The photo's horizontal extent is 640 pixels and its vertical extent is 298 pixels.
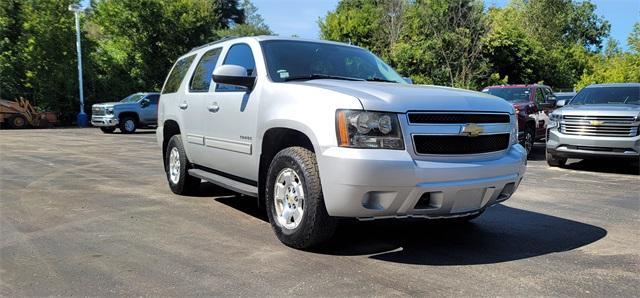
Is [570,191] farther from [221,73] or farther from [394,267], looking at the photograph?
[221,73]

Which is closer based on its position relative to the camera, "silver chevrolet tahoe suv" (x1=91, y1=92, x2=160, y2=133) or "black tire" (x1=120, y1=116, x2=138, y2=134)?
"silver chevrolet tahoe suv" (x1=91, y1=92, x2=160, y2=133)

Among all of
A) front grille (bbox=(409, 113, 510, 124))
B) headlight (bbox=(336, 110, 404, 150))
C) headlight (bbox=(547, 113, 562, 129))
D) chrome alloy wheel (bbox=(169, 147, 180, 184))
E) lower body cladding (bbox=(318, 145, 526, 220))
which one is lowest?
chrome alloy wheel (bbox=(169, 147, 180, 184))

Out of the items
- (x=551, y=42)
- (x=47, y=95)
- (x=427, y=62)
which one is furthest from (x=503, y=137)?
(x=551, y=42)

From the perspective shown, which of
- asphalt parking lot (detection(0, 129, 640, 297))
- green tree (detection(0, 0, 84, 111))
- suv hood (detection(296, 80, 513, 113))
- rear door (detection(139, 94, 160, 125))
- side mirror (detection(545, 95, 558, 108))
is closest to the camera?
asphalt parking lot (detection(0, 129, 640, 297))

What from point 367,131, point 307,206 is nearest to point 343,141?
point 367,131

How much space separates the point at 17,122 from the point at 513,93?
23.2m

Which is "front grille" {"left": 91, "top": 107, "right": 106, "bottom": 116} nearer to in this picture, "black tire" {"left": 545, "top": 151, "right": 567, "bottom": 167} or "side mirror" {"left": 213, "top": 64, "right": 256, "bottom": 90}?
"black tire" {"left": 545, "top": 151, "right": 567, "bottom": 167}

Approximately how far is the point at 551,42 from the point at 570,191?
46.7 metres

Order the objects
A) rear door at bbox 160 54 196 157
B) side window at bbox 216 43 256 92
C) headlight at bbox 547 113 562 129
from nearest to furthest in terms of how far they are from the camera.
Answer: side window at bbox 216 43 256 92
rear door at bbox 160 54 196 157
headlight at bbox 547 113 562 129

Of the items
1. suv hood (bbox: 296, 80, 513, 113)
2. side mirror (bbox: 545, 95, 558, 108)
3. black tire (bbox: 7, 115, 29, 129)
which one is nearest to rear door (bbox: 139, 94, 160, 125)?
black tire (bbox: 7, 115, 29, 129)

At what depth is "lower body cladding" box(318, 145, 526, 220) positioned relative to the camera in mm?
3953

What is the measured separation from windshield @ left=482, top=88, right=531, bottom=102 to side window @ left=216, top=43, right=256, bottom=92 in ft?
29.0

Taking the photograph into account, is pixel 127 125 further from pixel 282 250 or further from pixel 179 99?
pixel 282 250

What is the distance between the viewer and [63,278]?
3.86 metres
